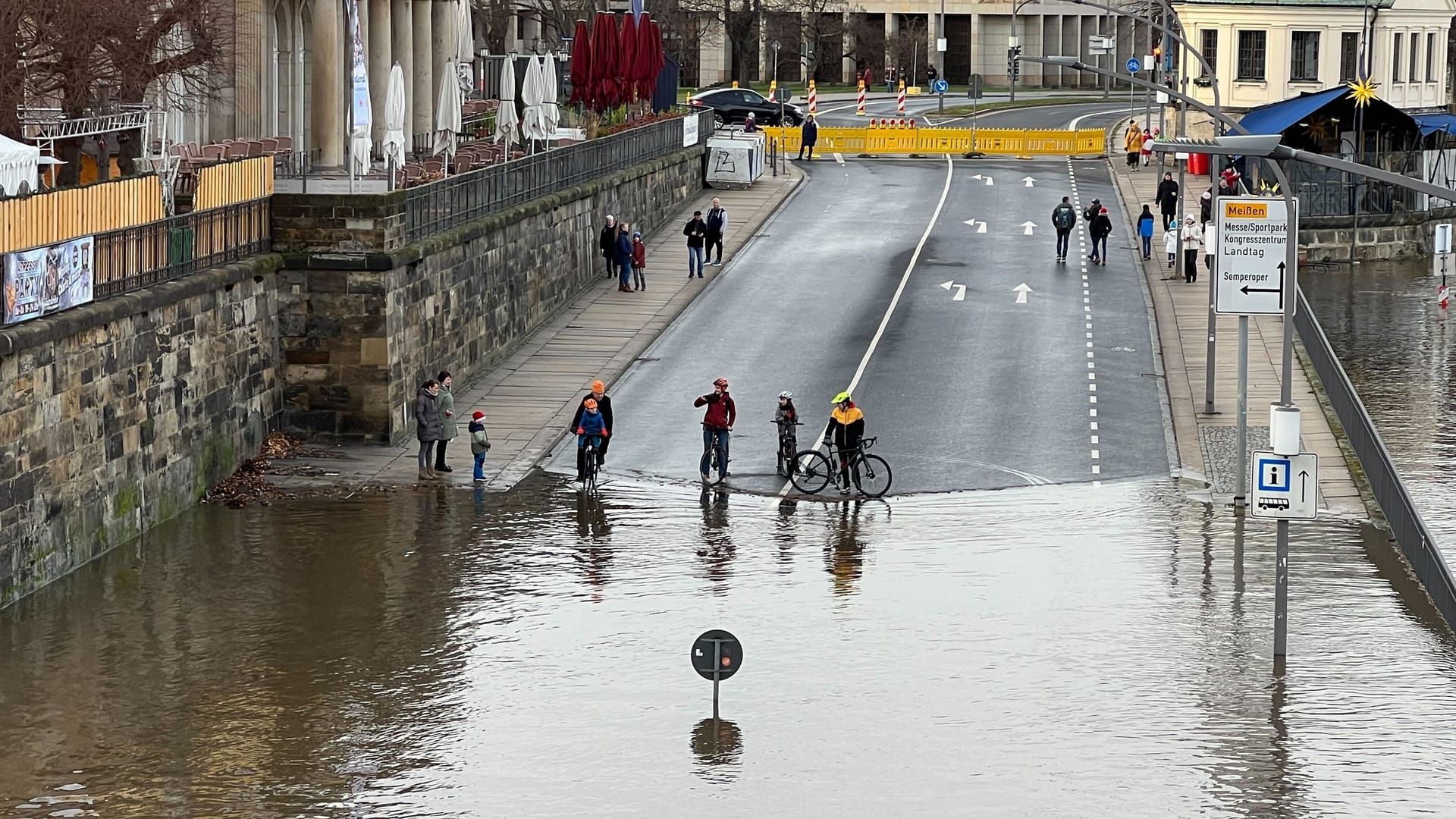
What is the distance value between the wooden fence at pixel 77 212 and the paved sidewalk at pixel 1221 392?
48.4 ft

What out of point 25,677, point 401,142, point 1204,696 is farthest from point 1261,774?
point 401,142

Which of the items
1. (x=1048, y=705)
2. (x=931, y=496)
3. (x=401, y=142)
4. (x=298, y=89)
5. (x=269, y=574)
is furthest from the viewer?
(x=298, y=89)

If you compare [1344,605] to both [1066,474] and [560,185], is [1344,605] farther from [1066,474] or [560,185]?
[560,185]

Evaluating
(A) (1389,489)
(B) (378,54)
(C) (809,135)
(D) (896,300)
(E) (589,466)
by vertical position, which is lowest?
(E) (589,466)

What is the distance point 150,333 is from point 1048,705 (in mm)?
12833

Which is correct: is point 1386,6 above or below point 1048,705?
above

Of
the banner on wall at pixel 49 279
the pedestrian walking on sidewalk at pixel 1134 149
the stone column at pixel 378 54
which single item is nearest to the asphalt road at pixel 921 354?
the stone column at pixel 378 54

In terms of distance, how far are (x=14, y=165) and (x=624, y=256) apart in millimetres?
22913

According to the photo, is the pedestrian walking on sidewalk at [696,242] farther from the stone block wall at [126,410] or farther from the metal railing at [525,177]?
the stone block wall at [126,410]

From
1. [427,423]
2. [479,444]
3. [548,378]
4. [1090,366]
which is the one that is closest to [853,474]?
[479,444]

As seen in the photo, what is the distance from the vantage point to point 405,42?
169 feet

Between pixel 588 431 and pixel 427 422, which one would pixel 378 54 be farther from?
pixel 588 431

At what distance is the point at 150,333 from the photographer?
90.0 feet

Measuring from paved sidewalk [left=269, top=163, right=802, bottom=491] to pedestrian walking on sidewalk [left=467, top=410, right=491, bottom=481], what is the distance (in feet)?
0.72
